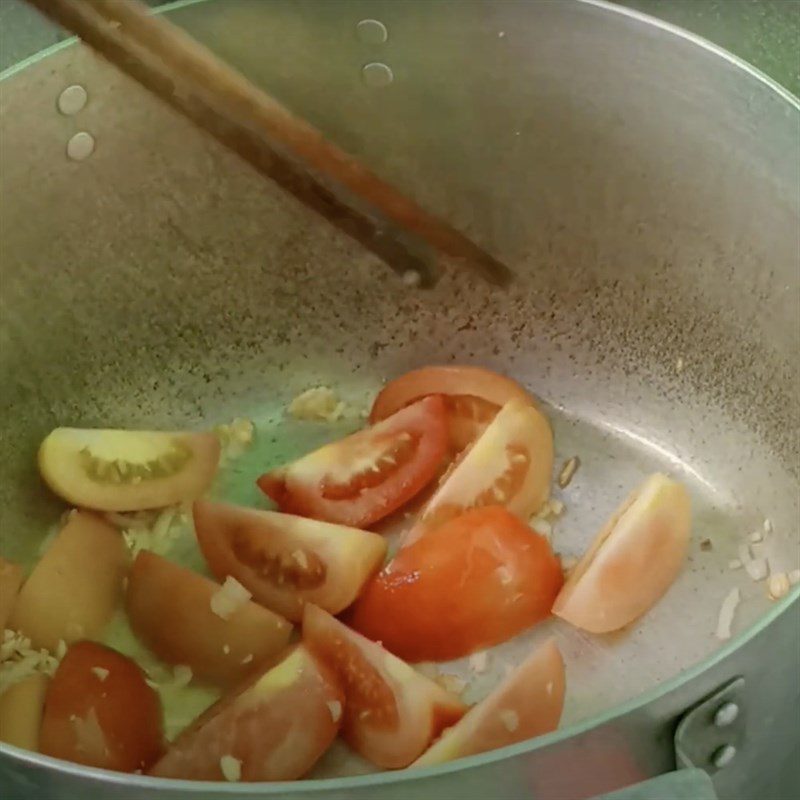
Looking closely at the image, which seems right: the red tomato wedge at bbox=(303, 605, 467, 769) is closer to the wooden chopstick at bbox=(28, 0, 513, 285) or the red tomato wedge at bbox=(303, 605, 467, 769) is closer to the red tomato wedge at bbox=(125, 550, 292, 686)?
the red tomato wedge at bbox=(125, 550, 292, 686)

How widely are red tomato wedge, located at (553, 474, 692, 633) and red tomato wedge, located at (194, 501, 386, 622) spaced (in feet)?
0.41

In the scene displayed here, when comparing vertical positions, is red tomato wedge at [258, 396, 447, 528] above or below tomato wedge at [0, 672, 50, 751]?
above

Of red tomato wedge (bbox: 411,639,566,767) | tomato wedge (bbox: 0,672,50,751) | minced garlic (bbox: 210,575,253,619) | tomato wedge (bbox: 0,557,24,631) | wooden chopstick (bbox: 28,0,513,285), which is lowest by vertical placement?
tomato wedge (bbox: 0,672,50,751)

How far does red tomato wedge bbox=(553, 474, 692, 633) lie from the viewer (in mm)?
659

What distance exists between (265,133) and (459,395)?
22 cm

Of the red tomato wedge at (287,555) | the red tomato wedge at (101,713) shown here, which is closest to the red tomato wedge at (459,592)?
the red tomato wedge at (287,555)

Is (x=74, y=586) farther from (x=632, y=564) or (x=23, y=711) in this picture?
(x=632, y=564)

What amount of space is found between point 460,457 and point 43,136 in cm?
34

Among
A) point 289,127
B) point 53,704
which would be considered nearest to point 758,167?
point 289,127

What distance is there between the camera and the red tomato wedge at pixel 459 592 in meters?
0.66

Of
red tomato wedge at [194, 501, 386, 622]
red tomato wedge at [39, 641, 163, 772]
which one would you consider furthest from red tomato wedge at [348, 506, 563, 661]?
red tomato wedge at [39, 641, 163, 772]

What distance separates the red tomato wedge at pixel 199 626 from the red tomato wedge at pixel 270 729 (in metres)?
0.05

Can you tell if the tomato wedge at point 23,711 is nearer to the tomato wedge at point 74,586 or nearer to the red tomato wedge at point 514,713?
the tomato wedge at point 74,586

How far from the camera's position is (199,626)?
66 cm
